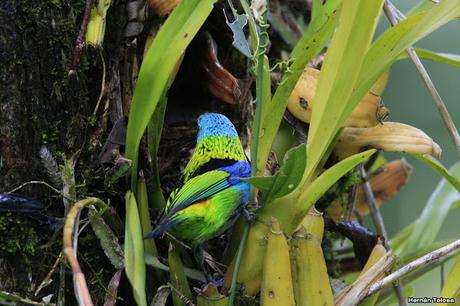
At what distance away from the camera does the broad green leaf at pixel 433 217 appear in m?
2.27

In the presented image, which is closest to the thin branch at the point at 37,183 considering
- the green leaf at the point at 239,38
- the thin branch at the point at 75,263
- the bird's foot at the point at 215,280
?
the thin branch at the point at 75,263

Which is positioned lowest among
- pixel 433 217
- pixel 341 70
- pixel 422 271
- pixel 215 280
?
pixel 422 271

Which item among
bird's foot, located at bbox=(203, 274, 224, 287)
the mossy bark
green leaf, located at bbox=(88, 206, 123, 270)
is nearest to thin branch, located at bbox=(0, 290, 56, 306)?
the mossy bark

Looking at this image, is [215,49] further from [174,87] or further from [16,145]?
[16,145]

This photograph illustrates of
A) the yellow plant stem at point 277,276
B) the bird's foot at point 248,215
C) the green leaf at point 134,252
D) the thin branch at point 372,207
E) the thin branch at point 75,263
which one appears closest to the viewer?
the thin branch at point 75,263

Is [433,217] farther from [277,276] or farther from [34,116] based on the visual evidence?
[34,116]

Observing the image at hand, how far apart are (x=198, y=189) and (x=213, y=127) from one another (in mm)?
351

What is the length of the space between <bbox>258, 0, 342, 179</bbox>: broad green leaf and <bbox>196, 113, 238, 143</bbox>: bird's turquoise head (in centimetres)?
28

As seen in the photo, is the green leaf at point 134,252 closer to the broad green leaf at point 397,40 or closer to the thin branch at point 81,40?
the thin branch at point 81,40

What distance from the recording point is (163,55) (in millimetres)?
1613

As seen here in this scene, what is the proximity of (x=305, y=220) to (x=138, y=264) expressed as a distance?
1.52 ft

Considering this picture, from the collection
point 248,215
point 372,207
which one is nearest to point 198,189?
point 248,215

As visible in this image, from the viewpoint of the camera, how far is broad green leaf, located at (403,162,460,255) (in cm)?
227

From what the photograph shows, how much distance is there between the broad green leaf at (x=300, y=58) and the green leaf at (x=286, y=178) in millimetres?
183
